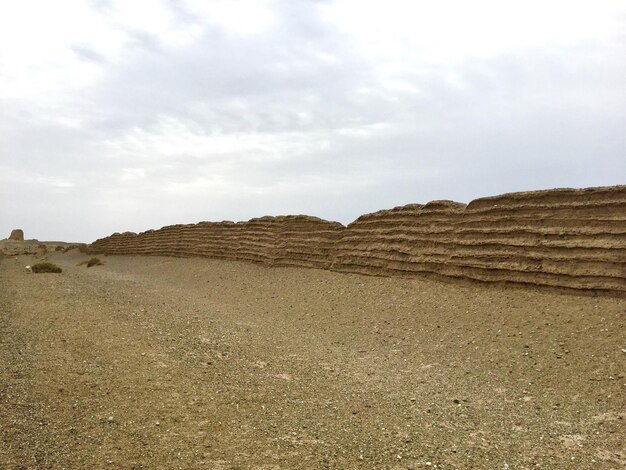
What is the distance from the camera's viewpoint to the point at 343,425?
6016 mm

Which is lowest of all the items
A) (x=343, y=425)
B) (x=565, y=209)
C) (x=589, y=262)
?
(x=343, y=425)

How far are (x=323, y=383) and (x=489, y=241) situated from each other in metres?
6.86

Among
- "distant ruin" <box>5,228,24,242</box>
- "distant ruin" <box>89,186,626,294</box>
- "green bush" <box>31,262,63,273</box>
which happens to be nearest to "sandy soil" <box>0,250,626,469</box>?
"distant ruin" <box>89,186,626,294</box>

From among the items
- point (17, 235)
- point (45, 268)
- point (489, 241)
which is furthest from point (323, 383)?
point (17, 235)

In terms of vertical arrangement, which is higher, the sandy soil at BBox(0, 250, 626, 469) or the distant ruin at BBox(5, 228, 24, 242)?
the distant ruin at BBox(5, 228, 24, 242)

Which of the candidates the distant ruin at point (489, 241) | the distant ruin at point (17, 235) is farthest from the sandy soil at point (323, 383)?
the distant ruin at point (17, 235)

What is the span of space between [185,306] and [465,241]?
741 centimetres

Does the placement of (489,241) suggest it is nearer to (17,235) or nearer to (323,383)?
(323,383)

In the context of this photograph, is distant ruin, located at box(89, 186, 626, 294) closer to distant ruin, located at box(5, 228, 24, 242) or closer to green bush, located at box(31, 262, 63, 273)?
green bush, located at box(31, 262, 63, 273)

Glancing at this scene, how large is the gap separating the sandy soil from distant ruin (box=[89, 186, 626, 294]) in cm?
57

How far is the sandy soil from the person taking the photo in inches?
207

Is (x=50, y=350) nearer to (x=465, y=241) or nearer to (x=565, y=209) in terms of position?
(x=465, y=241)

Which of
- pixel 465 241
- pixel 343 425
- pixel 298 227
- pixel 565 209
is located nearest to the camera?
pixel 343 425

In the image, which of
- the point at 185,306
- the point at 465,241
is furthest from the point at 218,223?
the point at 465,241
